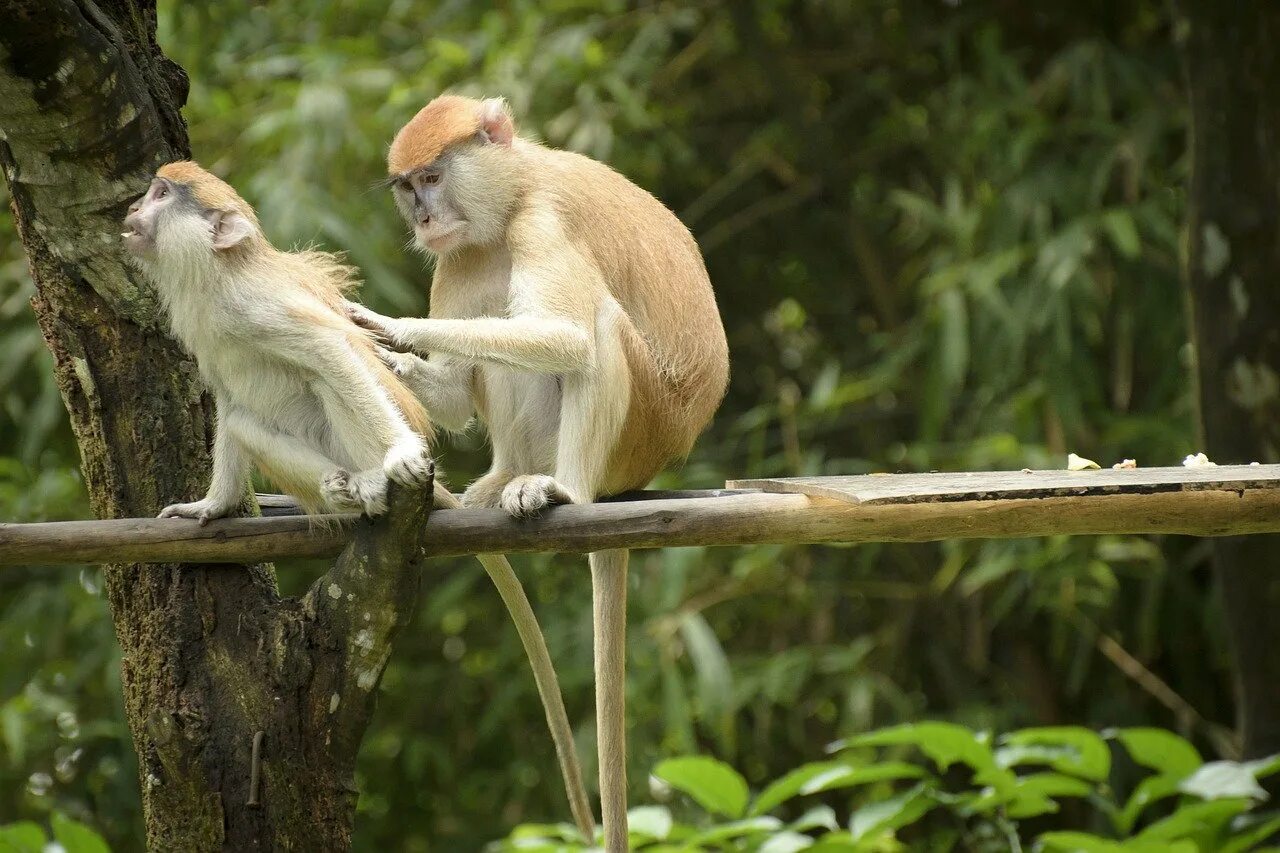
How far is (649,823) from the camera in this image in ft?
9.25

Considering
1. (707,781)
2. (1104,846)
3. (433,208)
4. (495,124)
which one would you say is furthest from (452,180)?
(1104,846)

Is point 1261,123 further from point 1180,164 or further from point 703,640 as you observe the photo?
point 703,640

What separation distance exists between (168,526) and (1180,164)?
A: 3.72 meters

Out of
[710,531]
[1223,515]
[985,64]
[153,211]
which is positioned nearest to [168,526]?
[153,211]

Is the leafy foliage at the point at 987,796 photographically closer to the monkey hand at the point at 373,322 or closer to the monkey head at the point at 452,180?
the monkey hand at the point at 373,322

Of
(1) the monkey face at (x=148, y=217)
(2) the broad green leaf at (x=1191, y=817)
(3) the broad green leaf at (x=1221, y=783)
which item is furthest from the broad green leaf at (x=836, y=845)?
(1) the monkey face at (x=148, y=217)

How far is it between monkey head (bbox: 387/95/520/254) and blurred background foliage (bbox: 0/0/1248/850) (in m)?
1.25

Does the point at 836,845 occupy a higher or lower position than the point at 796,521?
lower

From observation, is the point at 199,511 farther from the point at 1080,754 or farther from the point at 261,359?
the point at 1080,754

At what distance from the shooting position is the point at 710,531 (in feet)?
7.57

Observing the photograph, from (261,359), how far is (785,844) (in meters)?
1.34

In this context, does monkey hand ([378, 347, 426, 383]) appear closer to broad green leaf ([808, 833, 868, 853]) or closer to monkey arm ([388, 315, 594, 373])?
monkey arm ([388, 315, 594, 373])

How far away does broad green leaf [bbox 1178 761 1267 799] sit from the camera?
9.09ft

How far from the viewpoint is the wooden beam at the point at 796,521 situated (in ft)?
7.35
